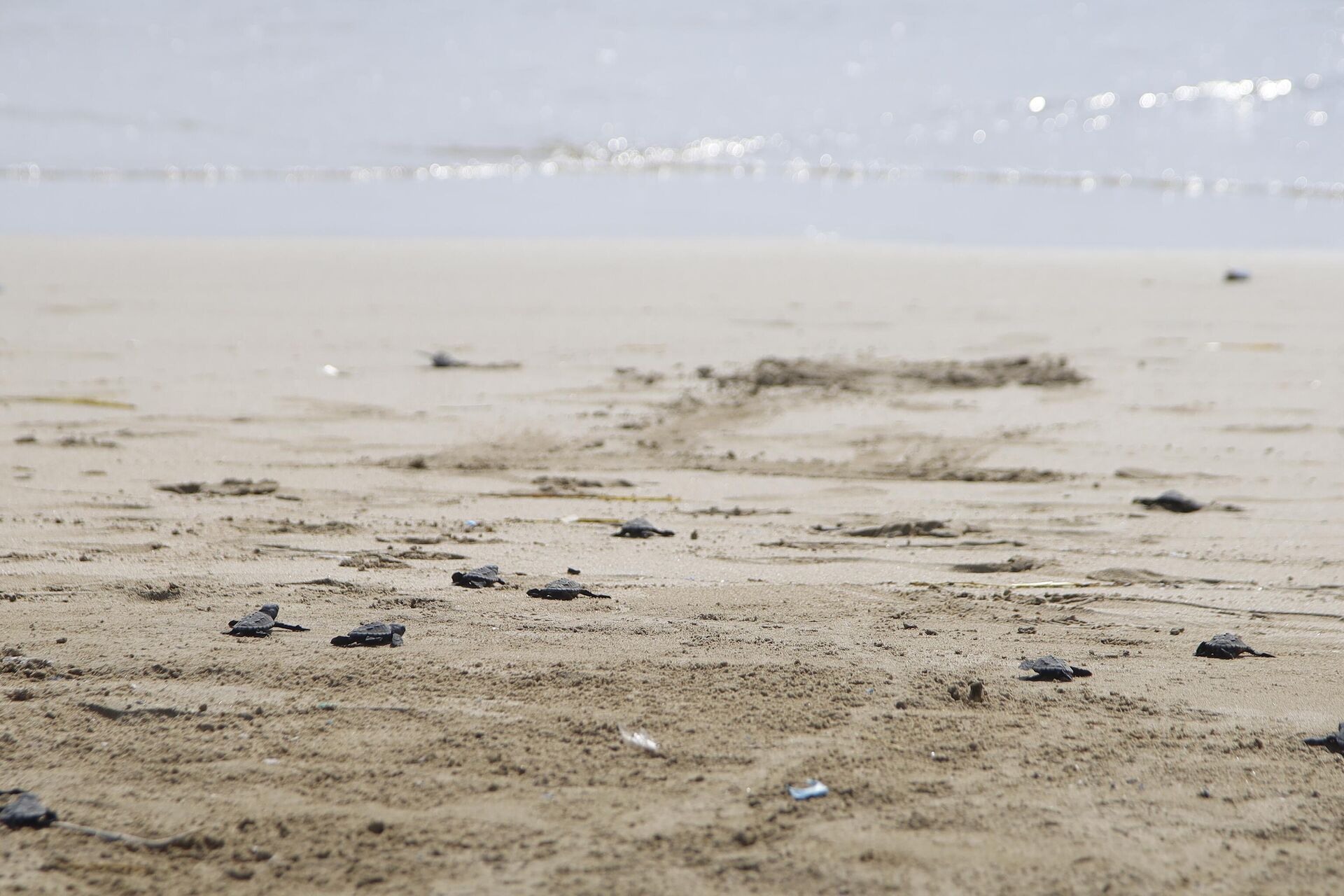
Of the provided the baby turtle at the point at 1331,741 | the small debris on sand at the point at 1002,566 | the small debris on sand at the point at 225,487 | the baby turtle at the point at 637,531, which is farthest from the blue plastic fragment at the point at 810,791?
the small debris on sand at the point at 225,487

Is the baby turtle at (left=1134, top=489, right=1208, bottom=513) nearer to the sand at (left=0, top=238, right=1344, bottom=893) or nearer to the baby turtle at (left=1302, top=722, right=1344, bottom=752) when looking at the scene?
the sand at (left=0, top=238, right=1344, bottom=893)

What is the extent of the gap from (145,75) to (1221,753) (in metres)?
22.7

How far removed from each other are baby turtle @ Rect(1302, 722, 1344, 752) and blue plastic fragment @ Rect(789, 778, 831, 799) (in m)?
0.92

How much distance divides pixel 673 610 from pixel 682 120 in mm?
16703

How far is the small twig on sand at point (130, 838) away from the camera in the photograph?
6.20 ft

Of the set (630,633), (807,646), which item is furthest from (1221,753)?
(630,633)

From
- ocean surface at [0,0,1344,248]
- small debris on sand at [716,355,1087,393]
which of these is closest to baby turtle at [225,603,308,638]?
small debris on sand at [716,355,1087,393]

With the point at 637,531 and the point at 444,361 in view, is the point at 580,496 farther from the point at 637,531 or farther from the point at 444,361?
the point at 444,361

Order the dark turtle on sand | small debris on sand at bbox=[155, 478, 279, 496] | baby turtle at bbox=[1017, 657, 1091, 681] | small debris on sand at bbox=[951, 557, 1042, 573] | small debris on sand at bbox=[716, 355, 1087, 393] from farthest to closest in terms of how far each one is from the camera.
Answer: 1. the dark turtle on sand
2. small debris on sand at bbox=[716, 355, 1087, 393]
3. small debris on sand at bbox=[155, 478, 279, 496]
4. small debris on sand at bbox=[951, 557, 1042, 573]
5. baby turtle at bbox=[1017, 657, 1091, 681]

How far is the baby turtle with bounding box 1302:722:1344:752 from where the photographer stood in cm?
222

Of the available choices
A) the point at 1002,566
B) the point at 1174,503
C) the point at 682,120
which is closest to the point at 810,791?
the point at 1002,566

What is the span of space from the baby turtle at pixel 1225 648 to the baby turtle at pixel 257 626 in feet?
6.35

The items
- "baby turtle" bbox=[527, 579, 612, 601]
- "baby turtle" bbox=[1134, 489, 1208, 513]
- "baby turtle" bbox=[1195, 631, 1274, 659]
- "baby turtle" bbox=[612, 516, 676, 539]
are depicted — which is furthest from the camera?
"baby turtle" bbox=[1134, 489, 1208, 513]

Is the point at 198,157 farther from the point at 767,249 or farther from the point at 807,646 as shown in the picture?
the point at 807,646
